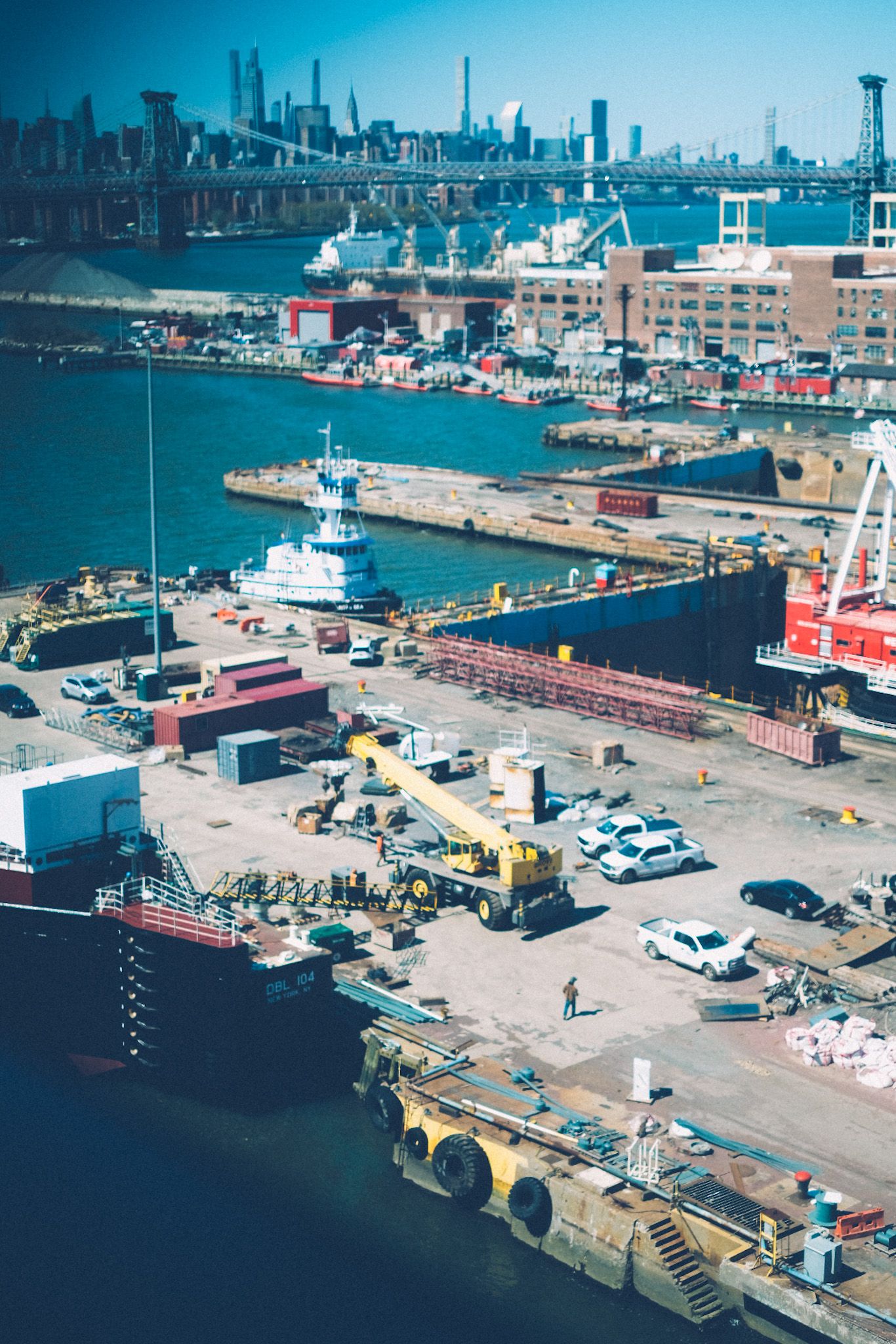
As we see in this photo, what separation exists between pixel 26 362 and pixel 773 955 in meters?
67.5

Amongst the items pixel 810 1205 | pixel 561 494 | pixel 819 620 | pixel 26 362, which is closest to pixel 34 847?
pixel 810 1205

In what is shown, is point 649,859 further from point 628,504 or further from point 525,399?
point 525,399

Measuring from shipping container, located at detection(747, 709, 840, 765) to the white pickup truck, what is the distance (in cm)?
1030

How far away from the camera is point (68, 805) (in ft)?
96.2

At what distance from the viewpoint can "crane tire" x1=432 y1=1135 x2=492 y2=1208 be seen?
2331cm

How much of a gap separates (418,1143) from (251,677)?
64.2 feet

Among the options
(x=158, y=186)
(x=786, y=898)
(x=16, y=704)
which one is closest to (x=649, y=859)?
(x=786, y=898)

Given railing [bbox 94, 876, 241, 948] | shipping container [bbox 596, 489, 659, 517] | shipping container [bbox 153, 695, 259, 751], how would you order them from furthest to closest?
shipping container [bbox 596, 489, 659, 517]
shipping container [bbox 153, 695, 259, 751]
railing [bbox 94, 876, 241, 948]

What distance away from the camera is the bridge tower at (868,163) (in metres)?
180

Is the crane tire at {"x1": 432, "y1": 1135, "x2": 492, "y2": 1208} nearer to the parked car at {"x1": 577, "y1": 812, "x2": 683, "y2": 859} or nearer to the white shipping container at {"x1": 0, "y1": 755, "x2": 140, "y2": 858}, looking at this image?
the white shipping container at {"x1": 0, "y1": 755, "x2": 140, "y2": 858}

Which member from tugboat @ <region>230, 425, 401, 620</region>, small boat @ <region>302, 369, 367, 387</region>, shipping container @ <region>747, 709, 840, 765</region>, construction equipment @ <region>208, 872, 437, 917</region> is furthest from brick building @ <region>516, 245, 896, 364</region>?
construction equipment @ <region>208, 872, 437, 917</region>

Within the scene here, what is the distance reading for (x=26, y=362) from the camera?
87.8 meters

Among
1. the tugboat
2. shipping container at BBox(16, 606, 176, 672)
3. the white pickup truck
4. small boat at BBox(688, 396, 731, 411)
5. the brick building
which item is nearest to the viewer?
the white pickup truck

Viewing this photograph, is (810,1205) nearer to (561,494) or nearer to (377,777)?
(377,777)
